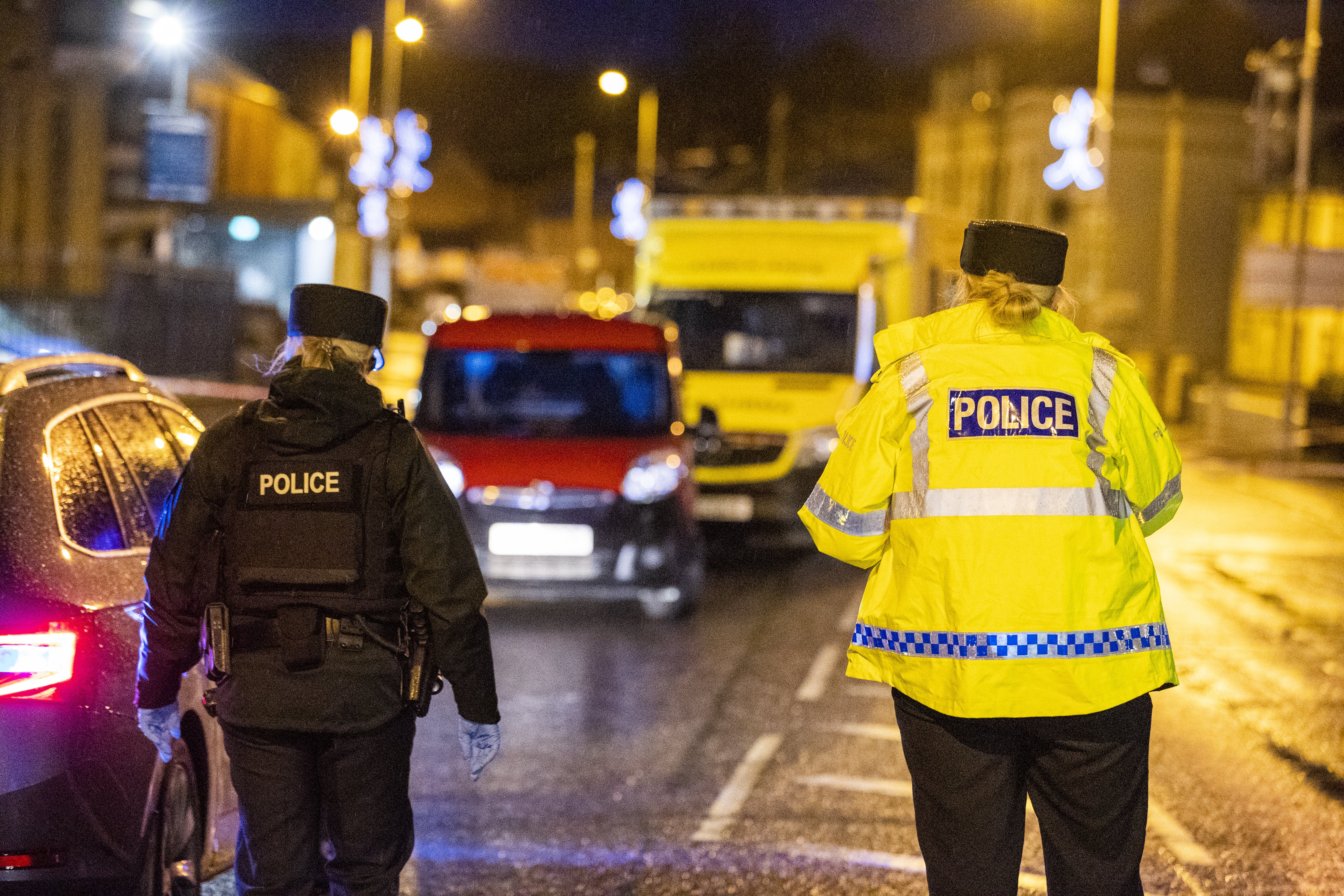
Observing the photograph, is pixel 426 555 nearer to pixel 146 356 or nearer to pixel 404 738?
pixel 404 738

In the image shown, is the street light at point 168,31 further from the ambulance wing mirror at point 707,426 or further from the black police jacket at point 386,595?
the black police jacket at point 386,595

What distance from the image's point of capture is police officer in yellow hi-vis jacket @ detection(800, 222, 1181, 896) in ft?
10.5

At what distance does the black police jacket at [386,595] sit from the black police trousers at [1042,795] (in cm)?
97

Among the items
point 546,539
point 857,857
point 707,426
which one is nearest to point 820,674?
point 546,539

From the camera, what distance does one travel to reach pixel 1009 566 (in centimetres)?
319

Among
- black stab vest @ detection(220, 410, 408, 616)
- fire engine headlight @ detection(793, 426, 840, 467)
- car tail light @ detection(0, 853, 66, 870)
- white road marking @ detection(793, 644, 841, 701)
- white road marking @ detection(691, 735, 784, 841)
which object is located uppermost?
black stab vest @ detection(220, 410, 408, 616)

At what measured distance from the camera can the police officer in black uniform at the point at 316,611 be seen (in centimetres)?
342

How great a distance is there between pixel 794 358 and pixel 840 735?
7.51m

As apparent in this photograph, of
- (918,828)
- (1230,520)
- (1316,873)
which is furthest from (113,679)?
(1230,520)

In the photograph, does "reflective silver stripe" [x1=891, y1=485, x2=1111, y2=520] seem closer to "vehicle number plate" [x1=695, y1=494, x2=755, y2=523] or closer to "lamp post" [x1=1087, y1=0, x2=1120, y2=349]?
"vehicle number plate" [x1=695, y1=494, x2=755, y2=523]

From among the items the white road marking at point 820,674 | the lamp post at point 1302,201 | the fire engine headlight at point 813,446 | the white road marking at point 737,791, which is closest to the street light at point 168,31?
the lamp post at point 1302,201

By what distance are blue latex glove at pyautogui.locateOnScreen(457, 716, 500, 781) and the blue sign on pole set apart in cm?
2833

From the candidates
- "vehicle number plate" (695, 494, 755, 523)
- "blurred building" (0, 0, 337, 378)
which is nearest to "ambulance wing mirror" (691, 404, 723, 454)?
"vehicle number plate" (695, 494, 755, 523)

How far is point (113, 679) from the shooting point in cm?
388
